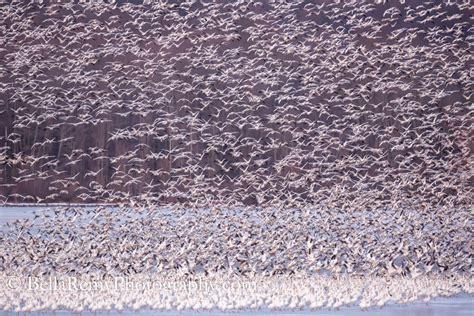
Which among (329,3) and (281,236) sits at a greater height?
(329,3)

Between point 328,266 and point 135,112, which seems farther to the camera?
point 135,112

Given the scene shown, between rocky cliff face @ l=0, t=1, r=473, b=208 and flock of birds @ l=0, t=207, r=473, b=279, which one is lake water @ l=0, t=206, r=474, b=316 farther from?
rocky cliff face @ l=0, t=1, r=473, b=208

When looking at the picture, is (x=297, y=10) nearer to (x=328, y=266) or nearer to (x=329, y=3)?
(x=329, y=3)

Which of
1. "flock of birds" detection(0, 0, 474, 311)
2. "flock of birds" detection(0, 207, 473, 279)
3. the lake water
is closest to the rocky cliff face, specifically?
"flock of birds" detection(0, 0, 474, 311)

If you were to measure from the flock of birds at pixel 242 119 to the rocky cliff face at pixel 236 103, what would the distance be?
4cm

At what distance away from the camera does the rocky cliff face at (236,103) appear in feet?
49.2

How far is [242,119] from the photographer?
15.1 metres

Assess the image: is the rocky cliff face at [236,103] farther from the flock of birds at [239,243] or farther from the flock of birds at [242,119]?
the flock of birds at [239,243]

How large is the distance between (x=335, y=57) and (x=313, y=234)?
110 inches

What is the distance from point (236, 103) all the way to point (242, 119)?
0.31 metres

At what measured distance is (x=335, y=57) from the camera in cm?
1570

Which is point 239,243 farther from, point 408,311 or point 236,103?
point 408,311

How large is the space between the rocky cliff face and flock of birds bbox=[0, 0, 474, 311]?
0.04 meters

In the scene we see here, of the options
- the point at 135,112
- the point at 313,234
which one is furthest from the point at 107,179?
the point at 313,234
